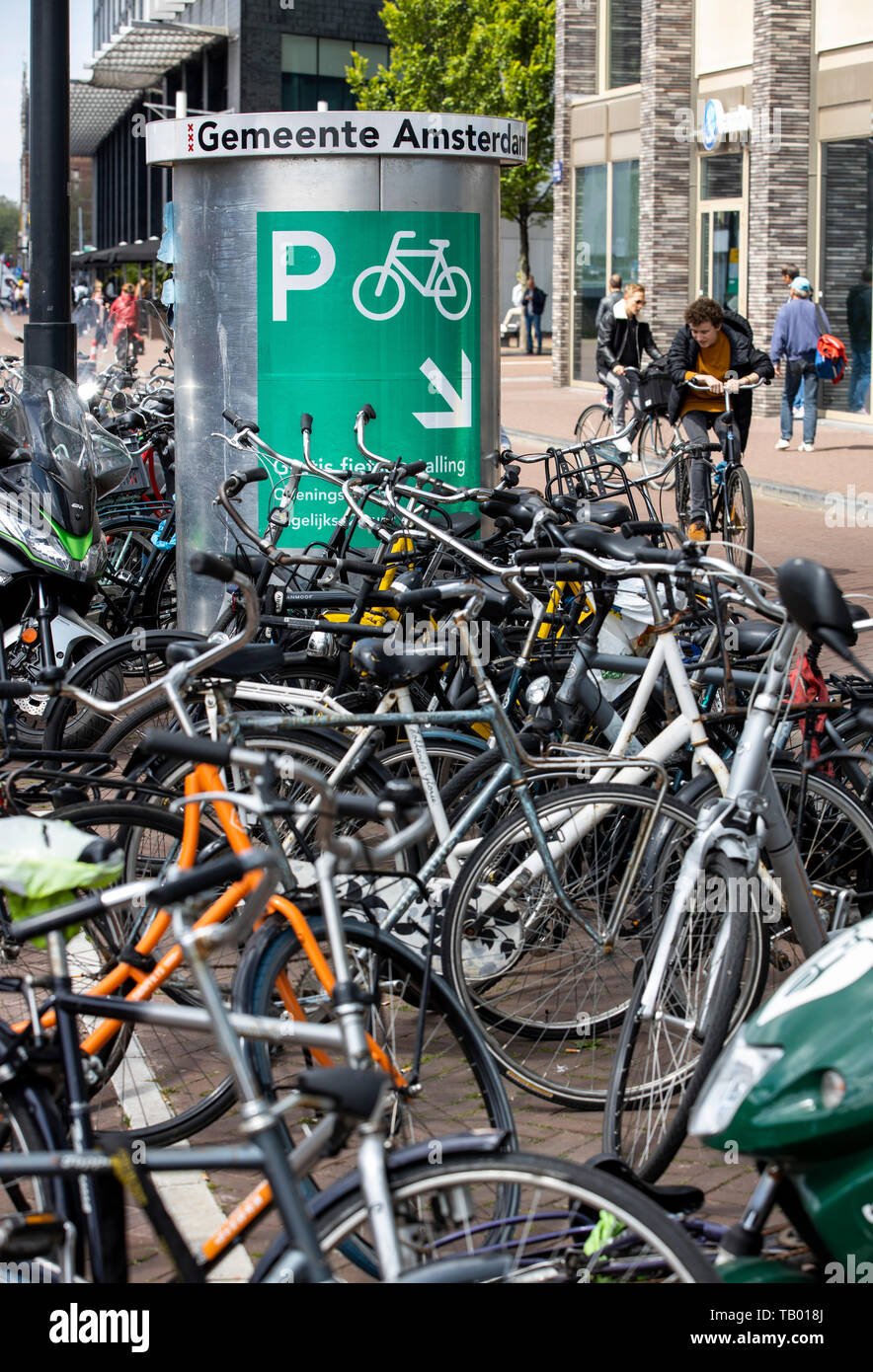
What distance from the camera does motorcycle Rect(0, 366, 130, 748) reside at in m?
6.47

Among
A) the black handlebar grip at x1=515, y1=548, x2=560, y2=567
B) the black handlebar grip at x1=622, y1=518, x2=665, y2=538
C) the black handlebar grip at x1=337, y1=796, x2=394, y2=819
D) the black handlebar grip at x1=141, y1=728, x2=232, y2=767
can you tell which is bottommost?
the black handlebar grip at x1=337, y1=796, x2=394, y2=819

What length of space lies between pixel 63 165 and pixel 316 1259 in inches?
313

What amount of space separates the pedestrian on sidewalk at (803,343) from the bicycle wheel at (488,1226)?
A: 1623cm

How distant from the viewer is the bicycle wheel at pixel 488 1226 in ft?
7.23

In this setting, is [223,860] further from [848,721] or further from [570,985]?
[848,721]

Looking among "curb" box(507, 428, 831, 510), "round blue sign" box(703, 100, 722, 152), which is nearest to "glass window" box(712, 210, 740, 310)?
"round blue sign" box(703, 100, 722, 152)

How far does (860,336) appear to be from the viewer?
66.7 feet

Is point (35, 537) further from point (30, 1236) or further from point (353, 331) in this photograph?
point (30, 1236)

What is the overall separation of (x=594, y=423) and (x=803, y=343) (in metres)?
2.77

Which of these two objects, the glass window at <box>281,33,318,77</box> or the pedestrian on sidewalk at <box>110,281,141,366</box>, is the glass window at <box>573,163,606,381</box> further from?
the glass window at <box>281,33,318,77</box>

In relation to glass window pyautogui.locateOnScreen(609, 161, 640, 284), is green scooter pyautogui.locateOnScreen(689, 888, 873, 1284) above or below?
below

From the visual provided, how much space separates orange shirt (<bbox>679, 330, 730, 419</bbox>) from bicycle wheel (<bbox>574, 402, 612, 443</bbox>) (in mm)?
2008

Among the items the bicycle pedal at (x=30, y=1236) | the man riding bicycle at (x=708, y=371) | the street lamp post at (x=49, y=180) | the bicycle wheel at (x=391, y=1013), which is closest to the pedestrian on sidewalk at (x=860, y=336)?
the man riding bicycle at (x=708, y=371)

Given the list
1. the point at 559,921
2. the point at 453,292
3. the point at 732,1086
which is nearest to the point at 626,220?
the point at 453,292
